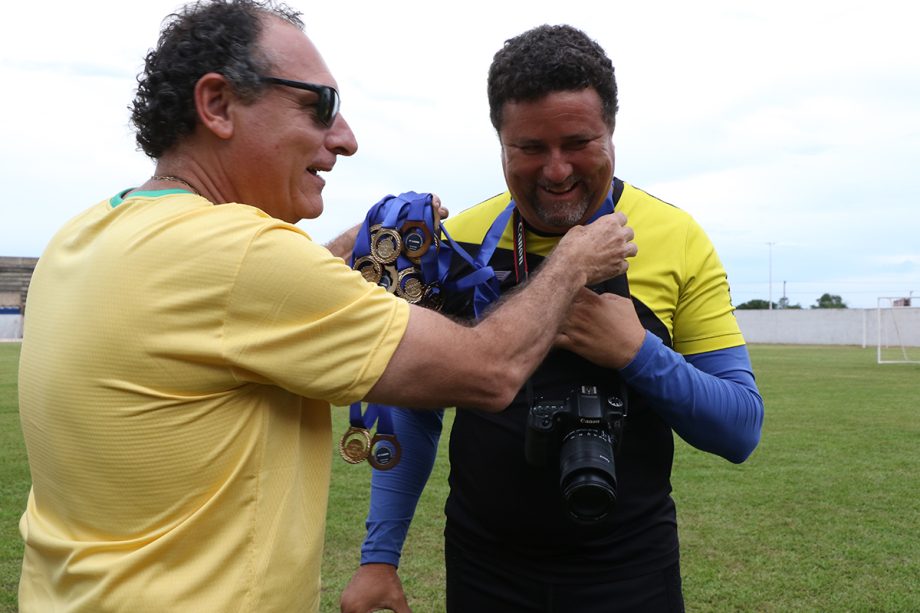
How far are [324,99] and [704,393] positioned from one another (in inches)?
44.3

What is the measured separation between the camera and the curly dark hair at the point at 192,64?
6.13ft

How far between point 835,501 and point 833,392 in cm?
A: 974

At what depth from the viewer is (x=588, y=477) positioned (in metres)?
1.97

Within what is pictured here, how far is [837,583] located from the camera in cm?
550

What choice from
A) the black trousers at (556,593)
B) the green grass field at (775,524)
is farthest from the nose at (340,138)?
the green grass field at (775,524)

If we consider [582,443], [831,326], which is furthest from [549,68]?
[831,326]

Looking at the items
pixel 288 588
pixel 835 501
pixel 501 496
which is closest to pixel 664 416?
pixel 501 496

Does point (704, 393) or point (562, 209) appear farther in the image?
point (562, 209)

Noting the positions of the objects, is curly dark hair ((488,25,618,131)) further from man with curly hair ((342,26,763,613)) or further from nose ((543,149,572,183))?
nose ((543,149,572,183))

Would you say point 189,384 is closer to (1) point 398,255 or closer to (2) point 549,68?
(1) point 398,255

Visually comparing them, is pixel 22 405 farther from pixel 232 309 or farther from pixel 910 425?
pixel 910 425

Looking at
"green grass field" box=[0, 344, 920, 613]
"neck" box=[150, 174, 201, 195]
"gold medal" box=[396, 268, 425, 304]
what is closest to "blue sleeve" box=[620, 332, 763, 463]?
"gold medal" box=[396, 268, 425, 304]

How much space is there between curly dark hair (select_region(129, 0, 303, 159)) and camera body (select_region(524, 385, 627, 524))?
99 centimetres

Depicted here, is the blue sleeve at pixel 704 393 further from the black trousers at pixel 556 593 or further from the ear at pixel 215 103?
the ear at pixel 215 103
